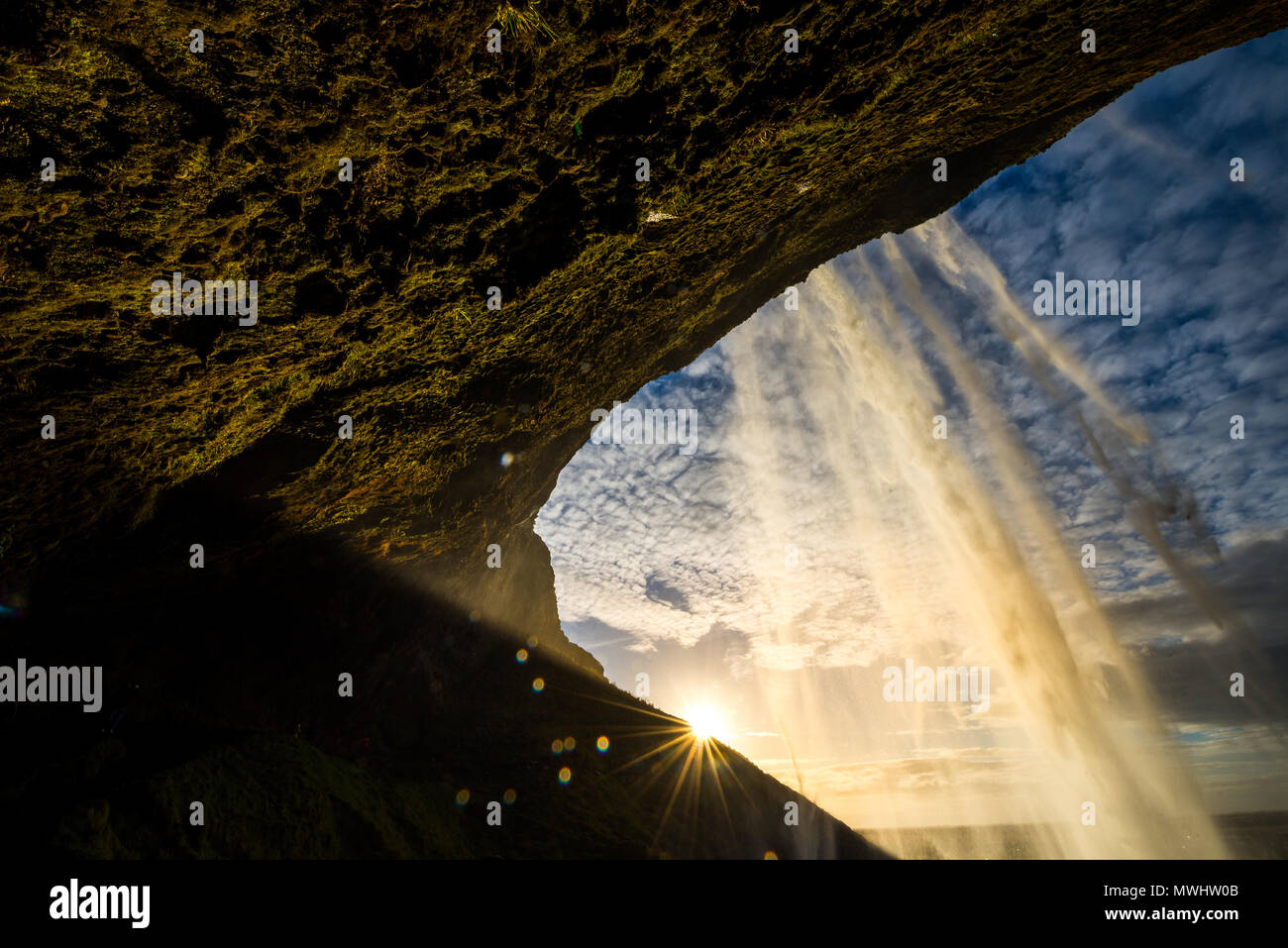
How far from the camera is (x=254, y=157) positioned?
3.84 metres

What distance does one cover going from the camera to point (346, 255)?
491 cm

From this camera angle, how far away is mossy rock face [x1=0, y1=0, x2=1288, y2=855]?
3.51m

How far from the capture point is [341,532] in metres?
9.77

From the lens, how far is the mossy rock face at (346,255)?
351 centimetres

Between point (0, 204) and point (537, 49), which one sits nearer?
point (0, 204)
